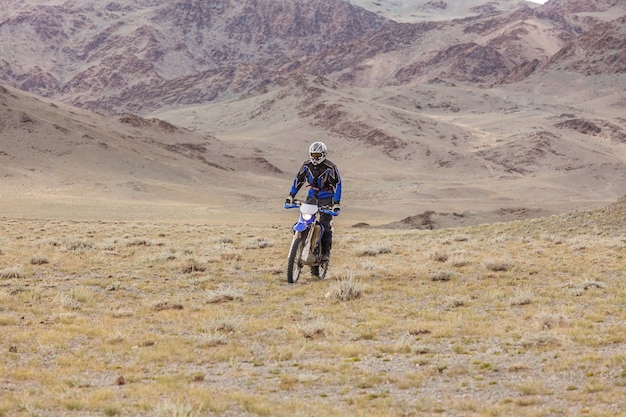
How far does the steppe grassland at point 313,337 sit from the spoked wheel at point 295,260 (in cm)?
24

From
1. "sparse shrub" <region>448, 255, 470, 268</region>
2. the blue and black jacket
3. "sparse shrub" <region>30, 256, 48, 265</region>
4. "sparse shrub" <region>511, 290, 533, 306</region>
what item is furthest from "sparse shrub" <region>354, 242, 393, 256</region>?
"sparse shrub" <region>30, 256, 48, 265</region>

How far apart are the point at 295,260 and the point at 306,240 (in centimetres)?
65

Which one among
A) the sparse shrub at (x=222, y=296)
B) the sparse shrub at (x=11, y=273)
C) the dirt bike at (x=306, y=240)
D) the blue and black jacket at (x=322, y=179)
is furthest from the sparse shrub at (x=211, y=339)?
the sparse shrub at (x=11, y=273)

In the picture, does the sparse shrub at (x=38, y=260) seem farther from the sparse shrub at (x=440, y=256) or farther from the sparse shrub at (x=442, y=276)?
the sparse shrub at (x=440, y=256)

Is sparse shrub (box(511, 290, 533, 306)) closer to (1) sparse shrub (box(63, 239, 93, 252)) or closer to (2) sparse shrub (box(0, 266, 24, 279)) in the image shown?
(2) sparse shrub (box(0, 266, 24, 279))

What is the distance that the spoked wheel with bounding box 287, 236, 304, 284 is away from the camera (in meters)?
12.3

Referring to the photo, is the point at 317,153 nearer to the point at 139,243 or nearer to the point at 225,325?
the point at 225,325

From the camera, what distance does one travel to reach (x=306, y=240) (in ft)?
40.5

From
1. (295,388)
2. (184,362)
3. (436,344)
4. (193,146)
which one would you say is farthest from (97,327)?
(193,146)

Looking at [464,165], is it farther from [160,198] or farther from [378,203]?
[160,198]

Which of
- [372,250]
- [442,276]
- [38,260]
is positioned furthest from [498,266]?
[38,260]

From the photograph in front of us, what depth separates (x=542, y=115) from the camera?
501 ft

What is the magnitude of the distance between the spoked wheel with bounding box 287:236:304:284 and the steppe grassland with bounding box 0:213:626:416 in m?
A: 0.24

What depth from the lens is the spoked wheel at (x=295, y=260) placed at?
12273 millimetres
